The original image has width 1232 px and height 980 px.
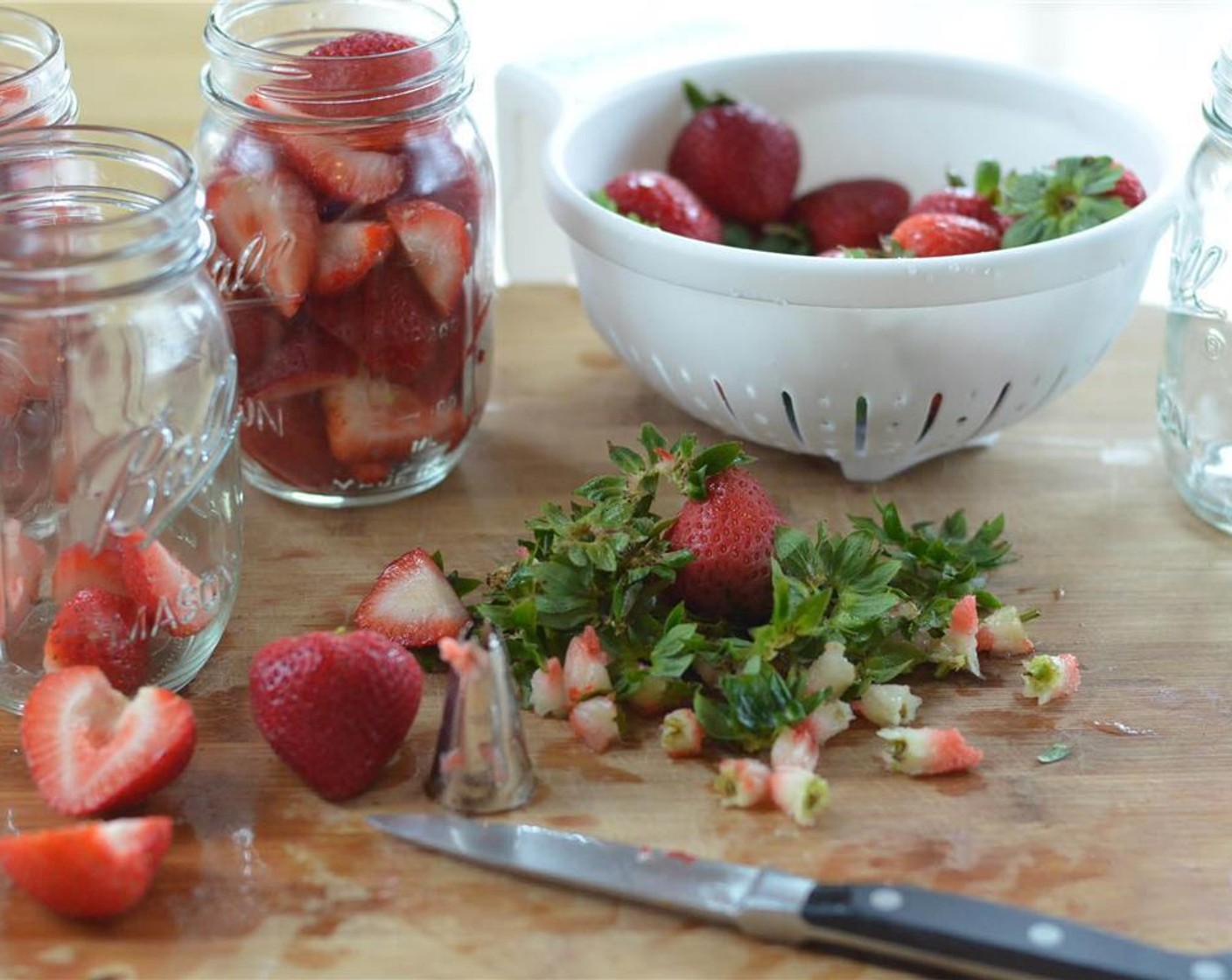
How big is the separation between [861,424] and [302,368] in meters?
0.45

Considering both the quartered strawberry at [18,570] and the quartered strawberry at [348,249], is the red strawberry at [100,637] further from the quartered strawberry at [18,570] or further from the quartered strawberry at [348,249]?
the quartered strawberry at [348,249]

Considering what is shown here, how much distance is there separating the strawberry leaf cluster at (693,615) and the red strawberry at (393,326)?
0.19 m

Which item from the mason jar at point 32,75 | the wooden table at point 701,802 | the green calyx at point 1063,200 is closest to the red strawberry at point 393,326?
the wooden table at point 701,802

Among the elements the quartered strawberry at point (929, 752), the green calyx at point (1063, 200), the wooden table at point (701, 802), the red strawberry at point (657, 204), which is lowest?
the wooden table at point (701, 802)

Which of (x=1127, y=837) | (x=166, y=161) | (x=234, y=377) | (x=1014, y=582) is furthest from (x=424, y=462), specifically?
(x=1127, y=837)

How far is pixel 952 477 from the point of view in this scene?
142 centimetres

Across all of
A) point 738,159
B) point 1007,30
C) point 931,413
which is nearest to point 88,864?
point 931,413

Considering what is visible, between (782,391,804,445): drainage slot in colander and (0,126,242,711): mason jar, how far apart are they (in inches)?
17.5

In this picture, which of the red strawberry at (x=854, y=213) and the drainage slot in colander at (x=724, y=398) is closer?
the drainage slot in colander at (x=724, y=398)

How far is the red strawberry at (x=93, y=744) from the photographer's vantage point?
3.24 feet

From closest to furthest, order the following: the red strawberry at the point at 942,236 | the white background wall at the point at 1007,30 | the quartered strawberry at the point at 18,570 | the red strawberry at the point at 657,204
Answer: the quartered strawberry at the point at 18,570, the red strawberry at the point at 942,236, the red strawberry at the point at 657,204, the white background wall at the point at 1007,30

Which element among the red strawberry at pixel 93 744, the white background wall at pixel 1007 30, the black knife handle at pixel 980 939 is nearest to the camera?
the black knife handle at pixel 980 939

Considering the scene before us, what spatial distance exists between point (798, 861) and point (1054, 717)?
24cm

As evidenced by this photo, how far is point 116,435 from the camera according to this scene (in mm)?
1070
